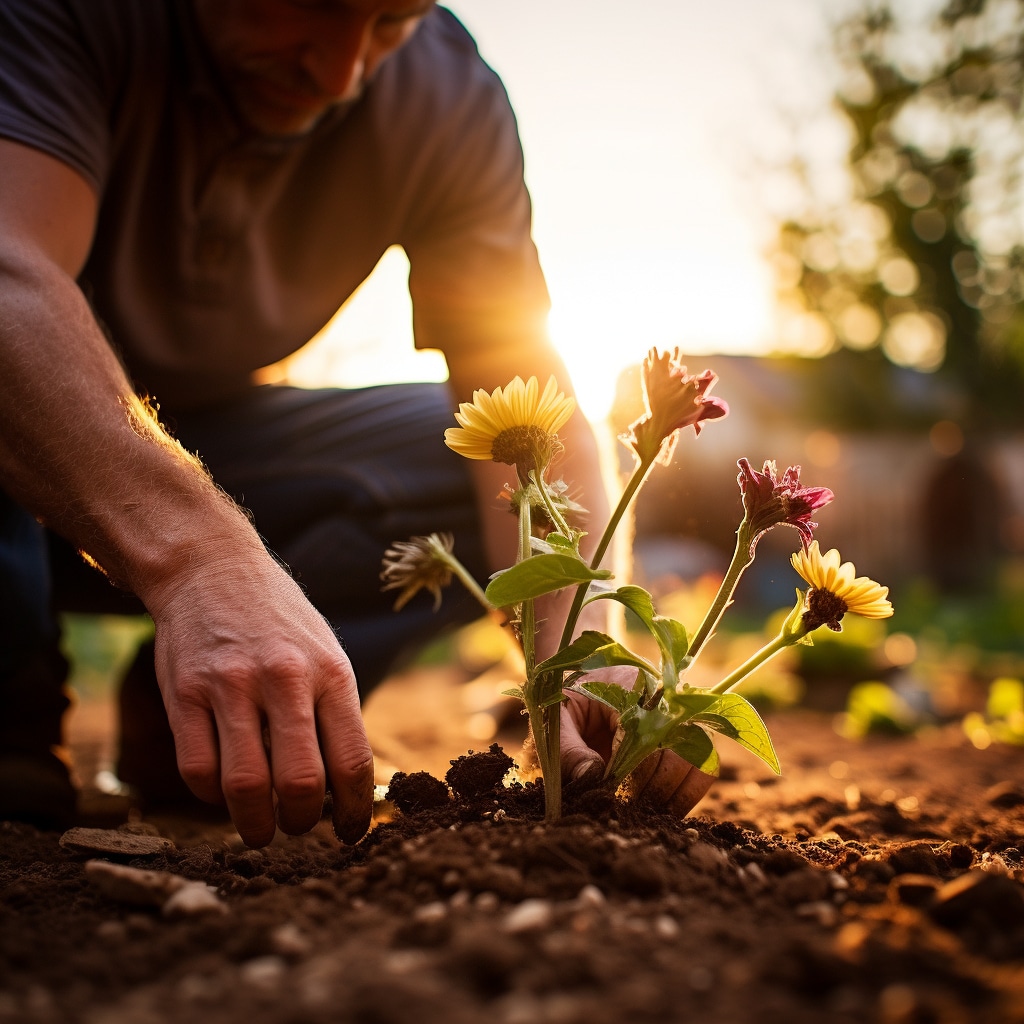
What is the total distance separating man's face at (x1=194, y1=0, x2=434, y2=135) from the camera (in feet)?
6.72

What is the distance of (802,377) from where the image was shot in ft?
54.4

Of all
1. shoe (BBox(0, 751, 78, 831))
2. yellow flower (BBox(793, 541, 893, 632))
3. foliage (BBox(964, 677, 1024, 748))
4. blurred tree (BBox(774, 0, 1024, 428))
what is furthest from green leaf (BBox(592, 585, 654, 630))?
blurred tree (BBox(774, 0, 1024, 428))

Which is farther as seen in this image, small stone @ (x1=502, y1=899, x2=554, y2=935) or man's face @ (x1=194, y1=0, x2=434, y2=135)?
man's face @ (x1=194, y1=0, x2=434, y2=135)

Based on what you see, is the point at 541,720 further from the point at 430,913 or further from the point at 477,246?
the point at 477,246

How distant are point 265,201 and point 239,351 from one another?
1.37 feet

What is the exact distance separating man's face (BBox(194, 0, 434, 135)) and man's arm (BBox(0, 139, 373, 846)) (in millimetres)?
707

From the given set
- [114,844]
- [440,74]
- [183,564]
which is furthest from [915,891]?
[440,74]

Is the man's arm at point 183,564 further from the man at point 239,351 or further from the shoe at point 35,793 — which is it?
the shoe at point 35,793

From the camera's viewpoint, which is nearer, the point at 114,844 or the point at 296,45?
the point at 114,844

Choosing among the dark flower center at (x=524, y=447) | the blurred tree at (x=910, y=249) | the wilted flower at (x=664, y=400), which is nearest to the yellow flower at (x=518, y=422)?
the dark flower center at (x=524, y=447)

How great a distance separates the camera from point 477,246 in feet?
8.69

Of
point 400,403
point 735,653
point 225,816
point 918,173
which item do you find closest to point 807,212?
point 918,173

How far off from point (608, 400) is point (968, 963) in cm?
151

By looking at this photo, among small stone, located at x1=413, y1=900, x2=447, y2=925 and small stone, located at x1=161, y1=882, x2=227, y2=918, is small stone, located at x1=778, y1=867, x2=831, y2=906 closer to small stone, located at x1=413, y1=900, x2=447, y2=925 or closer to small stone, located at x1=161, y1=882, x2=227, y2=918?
small stone, located at x1=413, y1=900, x2=447, y2=925
